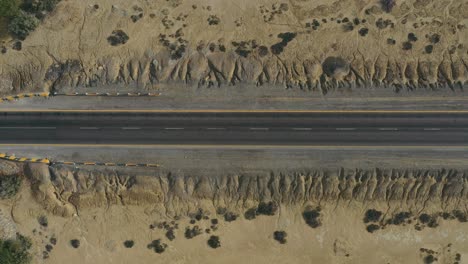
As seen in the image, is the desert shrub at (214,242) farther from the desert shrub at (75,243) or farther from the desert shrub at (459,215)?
the desert shrub at (459,215)

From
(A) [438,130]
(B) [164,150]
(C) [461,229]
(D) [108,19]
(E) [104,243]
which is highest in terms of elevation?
(D) [108,19]

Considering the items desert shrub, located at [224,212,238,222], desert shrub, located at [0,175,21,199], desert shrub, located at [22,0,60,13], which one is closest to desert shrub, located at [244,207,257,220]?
desert shrub, located at [224,212,238,222]

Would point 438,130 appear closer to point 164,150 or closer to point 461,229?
point 461,229

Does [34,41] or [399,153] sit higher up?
[34,41]

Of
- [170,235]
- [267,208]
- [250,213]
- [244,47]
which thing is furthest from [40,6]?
[267,208]

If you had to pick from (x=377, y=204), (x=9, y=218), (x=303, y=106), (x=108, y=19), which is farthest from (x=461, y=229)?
(x=9, y=218)

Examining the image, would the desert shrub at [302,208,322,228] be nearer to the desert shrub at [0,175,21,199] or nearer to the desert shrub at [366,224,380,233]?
the desert shrub at [366,224,380,233]
